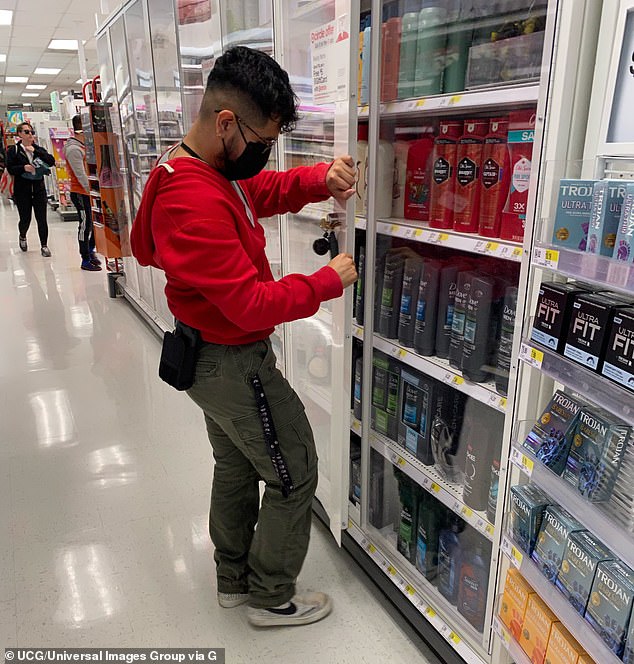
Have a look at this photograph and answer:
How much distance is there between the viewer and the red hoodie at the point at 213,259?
4.57ft

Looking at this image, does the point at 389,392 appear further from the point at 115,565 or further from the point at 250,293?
the point at 115,565

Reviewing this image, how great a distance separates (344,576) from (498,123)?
170 cm

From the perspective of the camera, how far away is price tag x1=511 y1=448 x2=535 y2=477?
1.34m

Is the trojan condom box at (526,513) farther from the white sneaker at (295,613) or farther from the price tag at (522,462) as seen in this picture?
the white sneaker at (295,613)

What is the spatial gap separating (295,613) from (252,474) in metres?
0.51

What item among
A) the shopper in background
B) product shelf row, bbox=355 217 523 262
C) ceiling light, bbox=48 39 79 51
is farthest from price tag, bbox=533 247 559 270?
ceiling light, bbox=48 39 79 51

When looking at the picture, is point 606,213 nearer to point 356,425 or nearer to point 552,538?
point 552,538

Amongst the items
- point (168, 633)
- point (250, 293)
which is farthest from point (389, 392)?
point (168, 633)

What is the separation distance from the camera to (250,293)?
4.69 feet

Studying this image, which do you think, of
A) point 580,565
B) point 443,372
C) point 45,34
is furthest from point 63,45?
point 580,565

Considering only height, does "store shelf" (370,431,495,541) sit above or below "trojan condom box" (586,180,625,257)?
below

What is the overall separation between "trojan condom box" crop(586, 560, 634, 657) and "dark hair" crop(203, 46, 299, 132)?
1.29m

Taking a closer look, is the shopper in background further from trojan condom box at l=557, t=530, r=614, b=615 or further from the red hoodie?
trojan condom box at l=557, t=530, r=614, b=615

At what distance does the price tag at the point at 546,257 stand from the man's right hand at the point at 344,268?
521 mm
